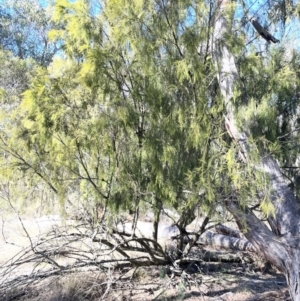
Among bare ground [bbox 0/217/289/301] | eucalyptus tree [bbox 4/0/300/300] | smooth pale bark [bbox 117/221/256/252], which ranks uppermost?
eucalyptus tree [bbox 4/0/300/300]

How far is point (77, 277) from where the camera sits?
5.95 metres

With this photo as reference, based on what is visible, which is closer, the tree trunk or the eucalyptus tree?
the eucalyptus tree

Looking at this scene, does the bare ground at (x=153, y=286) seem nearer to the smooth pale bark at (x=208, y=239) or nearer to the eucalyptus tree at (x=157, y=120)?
the smooth pale bark at (x=208, y=239)

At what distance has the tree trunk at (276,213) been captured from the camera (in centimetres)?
464

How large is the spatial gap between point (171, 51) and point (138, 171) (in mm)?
1441

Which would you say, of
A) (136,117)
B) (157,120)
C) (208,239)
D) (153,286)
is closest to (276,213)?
(157,120)

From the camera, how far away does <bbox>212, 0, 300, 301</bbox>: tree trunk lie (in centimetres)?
464

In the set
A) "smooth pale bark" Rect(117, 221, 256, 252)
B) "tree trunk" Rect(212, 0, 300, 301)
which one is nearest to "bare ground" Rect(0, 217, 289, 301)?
"smooth pale bark" Rect(117, 221, 256, 252)

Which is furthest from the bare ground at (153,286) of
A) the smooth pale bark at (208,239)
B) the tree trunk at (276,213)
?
the tree trunk at (276,213)

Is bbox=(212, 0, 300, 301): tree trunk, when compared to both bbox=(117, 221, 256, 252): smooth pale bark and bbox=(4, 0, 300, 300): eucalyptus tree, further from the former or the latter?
bbox=(117, 221, 256, 252): smooth pale bark

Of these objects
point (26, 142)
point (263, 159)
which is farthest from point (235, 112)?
point (26, 142)

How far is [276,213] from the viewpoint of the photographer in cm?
479

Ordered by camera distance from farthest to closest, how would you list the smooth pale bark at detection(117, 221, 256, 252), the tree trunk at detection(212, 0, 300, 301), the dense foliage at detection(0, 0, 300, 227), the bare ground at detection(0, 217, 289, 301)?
the smooth pale bark at detection(117, 221, 256, 252)
the bare ground at detection(0, 217, 289, 301)
the tree trunk at detection(212, 0, 300, 301)
the dense foliage at detection(0, 0, 300, 227)

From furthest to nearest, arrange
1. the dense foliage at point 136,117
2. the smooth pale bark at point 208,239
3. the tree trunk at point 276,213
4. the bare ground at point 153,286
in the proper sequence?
1. the smooth pale bark at point 208,239
2. the bare ground at point 153,286
3. the tree trunk at point 276,213
4. the dense foliage at point 136,117
